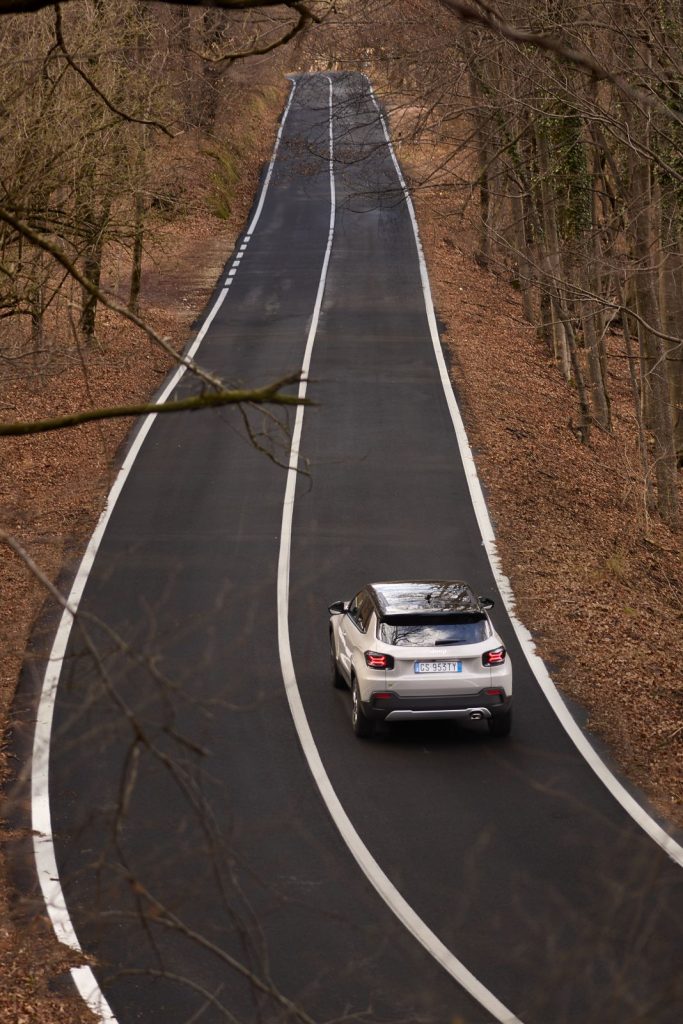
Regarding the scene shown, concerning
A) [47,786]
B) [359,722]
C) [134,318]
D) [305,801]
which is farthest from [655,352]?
[134,318]

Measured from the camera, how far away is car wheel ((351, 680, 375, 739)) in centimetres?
1330

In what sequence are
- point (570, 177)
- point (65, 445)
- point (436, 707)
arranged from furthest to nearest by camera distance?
point (570, 177) → point (65, 445) → point (436, 707)

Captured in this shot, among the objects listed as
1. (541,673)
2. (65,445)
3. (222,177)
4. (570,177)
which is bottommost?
(541,673)

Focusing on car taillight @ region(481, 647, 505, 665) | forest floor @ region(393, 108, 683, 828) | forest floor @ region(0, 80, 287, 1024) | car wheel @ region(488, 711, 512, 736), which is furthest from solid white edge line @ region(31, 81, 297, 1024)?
forest floor @ region(393, 108, 683, 828)

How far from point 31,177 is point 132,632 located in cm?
756

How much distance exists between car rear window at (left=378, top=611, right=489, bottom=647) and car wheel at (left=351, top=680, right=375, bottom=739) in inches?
29.5

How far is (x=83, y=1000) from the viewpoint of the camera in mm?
8266

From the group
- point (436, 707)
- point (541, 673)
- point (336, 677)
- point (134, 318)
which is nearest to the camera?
point (134, 318)

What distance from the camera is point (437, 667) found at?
13102mm

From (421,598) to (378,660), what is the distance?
1039 millimetres

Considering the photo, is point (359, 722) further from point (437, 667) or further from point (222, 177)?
point (222, 177)

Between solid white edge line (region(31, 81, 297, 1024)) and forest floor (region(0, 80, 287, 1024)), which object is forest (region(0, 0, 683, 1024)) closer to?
forest floor (region(0, 80, 287, 1024))

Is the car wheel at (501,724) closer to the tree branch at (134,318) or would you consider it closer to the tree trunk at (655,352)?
the tree branch at (134,318)

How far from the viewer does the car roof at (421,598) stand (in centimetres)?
1346
